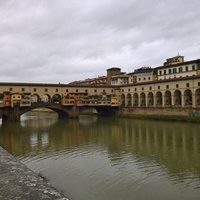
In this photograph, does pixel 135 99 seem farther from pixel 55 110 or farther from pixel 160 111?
pixel 55 110

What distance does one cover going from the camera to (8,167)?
12898 millimetres

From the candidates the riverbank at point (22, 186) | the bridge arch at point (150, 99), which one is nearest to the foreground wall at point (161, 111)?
the bridge arch at point (150, 99)

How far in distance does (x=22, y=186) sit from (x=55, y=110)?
55.6 metres

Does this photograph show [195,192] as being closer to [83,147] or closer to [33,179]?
[33,179]

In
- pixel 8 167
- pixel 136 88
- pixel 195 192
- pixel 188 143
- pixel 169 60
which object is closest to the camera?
pixel 195 192

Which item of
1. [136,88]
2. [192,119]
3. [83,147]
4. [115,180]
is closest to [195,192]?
[115,180]

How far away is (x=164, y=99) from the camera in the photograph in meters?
59.5

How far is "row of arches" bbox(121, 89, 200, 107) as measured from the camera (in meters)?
53.0

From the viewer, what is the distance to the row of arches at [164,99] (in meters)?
53.0

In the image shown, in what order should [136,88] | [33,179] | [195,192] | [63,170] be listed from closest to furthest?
[33,179]
[195,192]
[63,170]
[136,88]

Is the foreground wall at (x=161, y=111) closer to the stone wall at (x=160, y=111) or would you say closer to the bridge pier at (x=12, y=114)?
the stone wall at (x=160, y=111)

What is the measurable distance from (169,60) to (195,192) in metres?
81.8

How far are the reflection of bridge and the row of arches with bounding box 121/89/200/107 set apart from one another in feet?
19.2

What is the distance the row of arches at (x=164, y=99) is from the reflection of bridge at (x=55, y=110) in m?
5.86
